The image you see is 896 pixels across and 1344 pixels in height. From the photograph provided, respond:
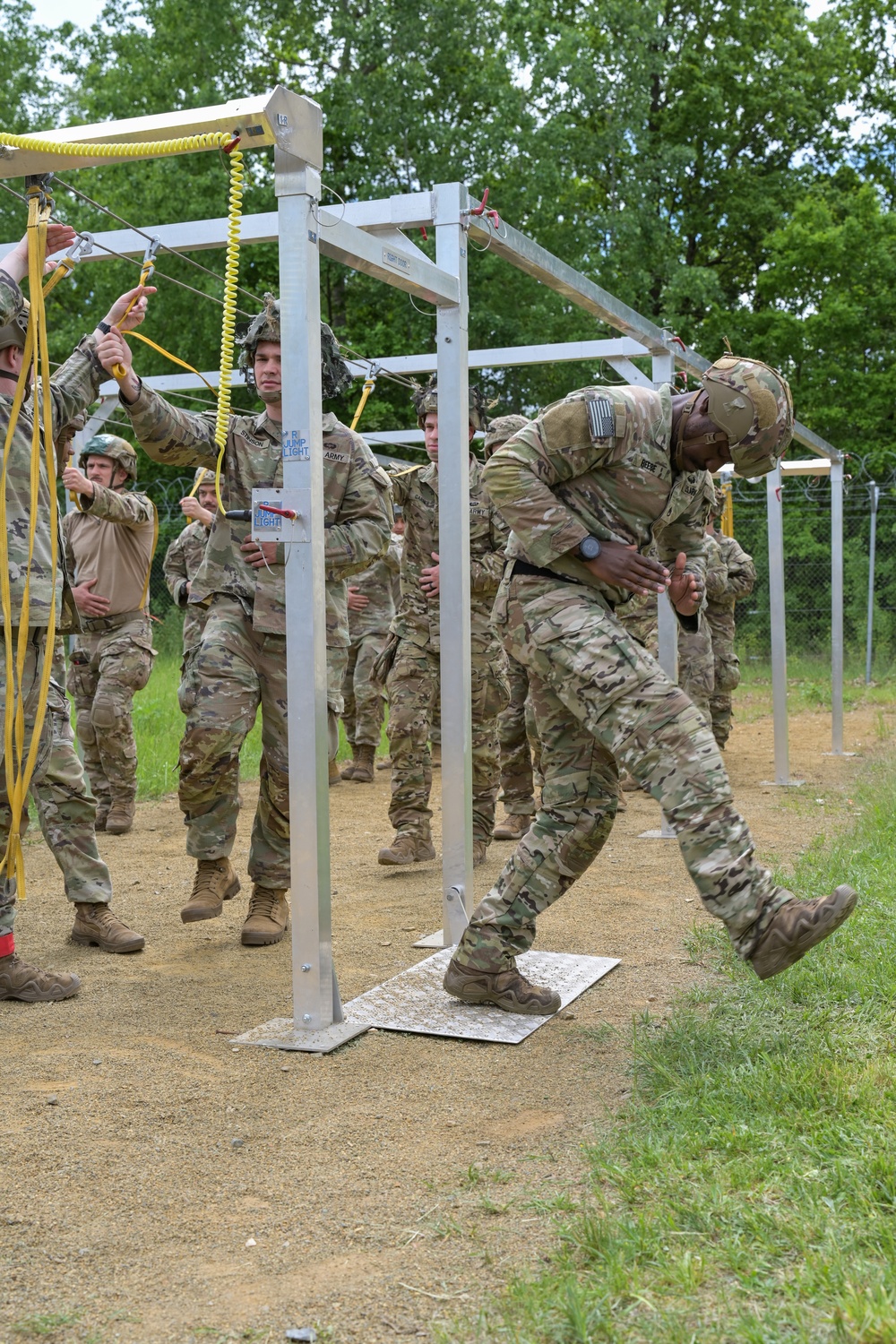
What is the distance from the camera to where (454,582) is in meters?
5.07

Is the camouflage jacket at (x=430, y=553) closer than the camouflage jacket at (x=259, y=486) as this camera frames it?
No

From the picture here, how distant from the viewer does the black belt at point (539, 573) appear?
13.4 feet

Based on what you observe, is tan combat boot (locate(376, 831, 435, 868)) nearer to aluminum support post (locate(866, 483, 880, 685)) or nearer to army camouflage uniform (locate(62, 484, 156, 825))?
army camouflage uniform (locate(62, 484, 156, 825))

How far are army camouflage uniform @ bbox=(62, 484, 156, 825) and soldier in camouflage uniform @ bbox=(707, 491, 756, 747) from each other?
4284mm

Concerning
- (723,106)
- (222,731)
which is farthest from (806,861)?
(723,106)

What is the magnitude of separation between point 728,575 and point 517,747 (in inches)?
147

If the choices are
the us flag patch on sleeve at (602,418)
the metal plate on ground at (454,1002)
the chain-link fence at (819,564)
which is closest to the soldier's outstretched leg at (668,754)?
the metal plate on ground at (454,1002)

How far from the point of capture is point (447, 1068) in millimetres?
3787

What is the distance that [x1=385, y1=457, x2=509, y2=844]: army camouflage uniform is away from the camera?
6.83 m

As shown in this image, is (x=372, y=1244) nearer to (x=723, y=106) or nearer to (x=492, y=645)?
(x=492, y=645)

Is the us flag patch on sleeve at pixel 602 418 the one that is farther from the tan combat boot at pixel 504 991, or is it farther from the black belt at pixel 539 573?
the tan combat boot at pixel 504 991

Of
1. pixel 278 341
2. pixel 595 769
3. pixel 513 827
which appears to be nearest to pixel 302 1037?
pixel 595 769

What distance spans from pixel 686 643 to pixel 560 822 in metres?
5.28

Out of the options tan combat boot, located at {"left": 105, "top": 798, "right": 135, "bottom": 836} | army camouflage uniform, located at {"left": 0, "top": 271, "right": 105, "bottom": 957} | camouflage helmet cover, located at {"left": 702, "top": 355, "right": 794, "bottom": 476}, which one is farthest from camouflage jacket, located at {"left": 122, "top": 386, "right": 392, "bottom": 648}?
tan combat boot, located at {"left": 105, "top": 798, "right": 135, "bottom": 836}
